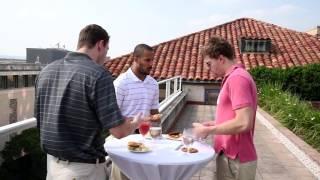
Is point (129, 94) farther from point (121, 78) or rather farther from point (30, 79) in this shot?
point (30, 79)

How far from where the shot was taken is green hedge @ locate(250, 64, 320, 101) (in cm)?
1820

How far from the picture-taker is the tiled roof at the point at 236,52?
23.0 m

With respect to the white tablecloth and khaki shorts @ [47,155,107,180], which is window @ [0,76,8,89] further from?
khaki shorts @ [47,155,107,180]

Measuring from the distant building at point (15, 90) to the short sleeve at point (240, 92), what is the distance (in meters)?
33.0

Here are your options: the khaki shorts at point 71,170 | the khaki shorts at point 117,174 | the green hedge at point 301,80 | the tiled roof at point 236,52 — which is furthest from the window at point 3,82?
the khaki shorts at point 71,170

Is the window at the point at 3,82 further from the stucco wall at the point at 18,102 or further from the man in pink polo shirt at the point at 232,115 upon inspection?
the man in pink polo shirt at the point at 232,115

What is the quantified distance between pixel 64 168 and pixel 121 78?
1670 mm

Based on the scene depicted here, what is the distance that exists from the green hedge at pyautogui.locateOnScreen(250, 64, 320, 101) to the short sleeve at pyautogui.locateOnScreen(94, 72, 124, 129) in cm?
1620

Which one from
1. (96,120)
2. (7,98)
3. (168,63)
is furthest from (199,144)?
(7,98)

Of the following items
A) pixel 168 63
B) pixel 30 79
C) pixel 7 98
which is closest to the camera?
pixel 168 63

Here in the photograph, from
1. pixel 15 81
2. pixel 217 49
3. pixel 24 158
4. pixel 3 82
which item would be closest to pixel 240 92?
pixel 217 49

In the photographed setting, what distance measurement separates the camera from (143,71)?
180 inches

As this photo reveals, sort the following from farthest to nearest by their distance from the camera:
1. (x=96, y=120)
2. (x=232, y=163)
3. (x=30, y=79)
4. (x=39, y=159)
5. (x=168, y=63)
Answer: (x=30, y=79) → (x=168, y=63) → (x=39, y=159) → (x=232, y=163) → (x=96, y=120)

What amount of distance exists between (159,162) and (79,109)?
0.80 meters
